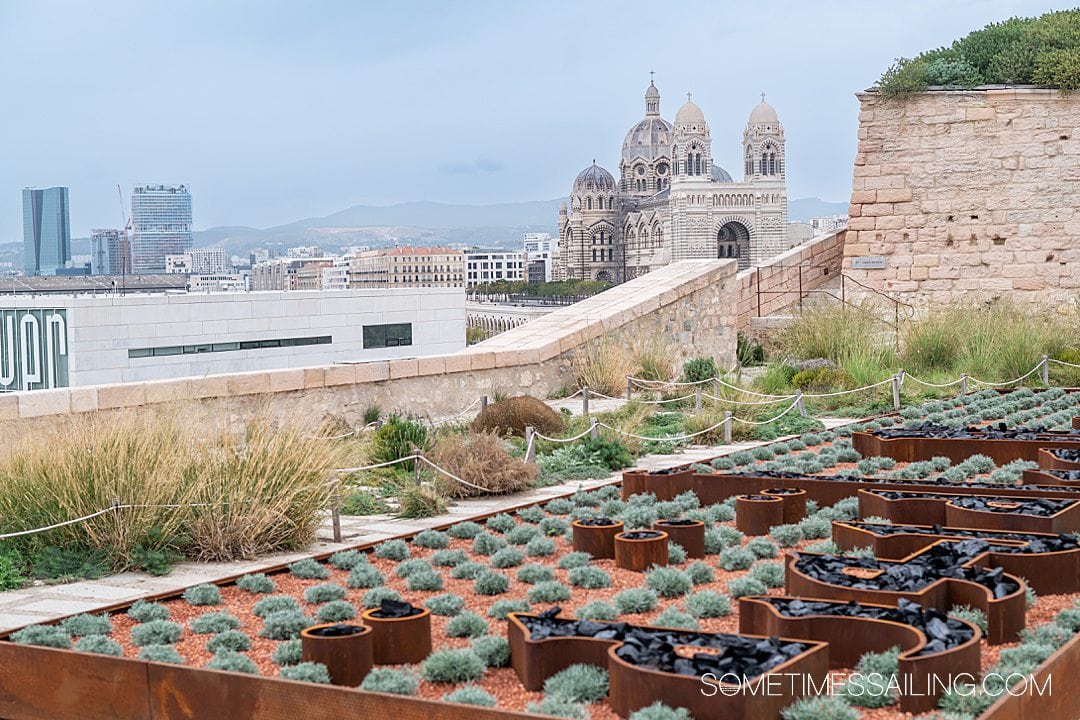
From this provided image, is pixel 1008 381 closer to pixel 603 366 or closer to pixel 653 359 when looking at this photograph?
pixel 653 359

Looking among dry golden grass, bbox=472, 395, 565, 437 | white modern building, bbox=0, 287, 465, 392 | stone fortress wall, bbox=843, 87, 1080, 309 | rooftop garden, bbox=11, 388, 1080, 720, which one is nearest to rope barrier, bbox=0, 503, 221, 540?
rooftop garden, bbox=11, 388, 1080, 720

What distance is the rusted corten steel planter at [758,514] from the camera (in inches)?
250

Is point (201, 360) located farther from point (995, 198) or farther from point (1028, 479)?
point (1028, 479)

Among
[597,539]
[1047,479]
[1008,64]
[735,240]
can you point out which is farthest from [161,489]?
[735,240]

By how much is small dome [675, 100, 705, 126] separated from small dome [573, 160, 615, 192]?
11.3 m

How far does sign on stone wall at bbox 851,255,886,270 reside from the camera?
55.5 feet

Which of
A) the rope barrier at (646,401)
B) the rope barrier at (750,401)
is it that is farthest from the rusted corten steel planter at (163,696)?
the rope barrier at (750,401)

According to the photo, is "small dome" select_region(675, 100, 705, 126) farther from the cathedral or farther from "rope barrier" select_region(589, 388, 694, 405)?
"rope barrier" select_region(589, 388, 694, 405)

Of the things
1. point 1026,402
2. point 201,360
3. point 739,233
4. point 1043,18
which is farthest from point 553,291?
point 1026,402

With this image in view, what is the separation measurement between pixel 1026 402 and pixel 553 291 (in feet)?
370

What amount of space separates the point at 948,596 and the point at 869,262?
12.9 metres

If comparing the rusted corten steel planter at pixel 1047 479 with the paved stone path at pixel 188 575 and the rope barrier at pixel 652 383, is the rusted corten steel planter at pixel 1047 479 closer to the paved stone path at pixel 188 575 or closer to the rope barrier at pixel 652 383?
the paved stone path at pixel 188 575

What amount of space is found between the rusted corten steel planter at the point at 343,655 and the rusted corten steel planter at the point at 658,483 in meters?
3.38

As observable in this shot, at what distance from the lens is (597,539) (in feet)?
19.4
